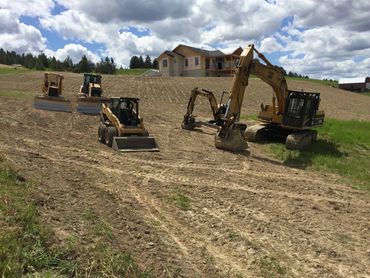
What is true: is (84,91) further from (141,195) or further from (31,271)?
(31,271)

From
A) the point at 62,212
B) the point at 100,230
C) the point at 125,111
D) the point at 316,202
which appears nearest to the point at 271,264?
the point at 100,230

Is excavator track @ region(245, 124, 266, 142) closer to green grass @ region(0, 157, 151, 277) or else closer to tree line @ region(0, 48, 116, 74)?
green grass @ region(0, 157, 151, 277)

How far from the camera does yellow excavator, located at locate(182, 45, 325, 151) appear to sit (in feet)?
49.9

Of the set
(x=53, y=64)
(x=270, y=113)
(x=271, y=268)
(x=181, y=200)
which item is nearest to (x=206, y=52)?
(x=53, y=64)

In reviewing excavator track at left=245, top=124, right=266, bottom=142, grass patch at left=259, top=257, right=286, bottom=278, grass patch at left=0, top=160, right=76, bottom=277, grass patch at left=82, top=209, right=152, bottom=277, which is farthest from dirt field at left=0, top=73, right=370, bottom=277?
excavator track at left=245, top=124, right=266, bottom=142

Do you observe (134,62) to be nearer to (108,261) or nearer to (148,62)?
(148,62)

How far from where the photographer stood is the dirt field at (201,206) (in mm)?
6469

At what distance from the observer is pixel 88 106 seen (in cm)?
2256

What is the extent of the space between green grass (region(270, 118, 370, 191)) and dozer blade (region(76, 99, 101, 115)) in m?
9.51

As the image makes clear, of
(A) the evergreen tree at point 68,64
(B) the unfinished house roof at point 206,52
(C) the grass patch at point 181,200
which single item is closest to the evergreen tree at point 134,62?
(A) the evergreen tree at point 68,64

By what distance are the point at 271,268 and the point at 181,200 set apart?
120 inches

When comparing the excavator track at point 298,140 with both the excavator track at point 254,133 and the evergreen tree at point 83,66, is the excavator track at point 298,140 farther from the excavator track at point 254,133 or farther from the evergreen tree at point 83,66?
the evergreen tree at point 83,66

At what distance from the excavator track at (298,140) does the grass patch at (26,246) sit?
1157 cm

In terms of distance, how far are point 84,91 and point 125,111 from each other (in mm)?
10519
